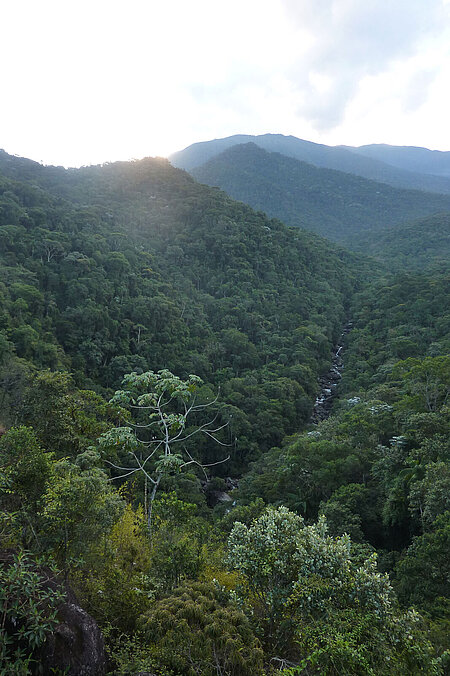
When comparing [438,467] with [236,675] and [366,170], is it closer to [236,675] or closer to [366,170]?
[236,675]

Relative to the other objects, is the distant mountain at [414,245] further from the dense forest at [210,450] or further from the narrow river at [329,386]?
the narrow river at [329,386]

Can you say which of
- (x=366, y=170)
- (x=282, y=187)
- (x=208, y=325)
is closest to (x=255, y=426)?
(x=208, y=325)

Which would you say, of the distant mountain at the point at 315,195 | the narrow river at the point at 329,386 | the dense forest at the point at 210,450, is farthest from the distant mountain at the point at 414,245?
the narrow river at the point at 329,386

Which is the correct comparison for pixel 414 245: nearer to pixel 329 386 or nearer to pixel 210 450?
pixel 329 386

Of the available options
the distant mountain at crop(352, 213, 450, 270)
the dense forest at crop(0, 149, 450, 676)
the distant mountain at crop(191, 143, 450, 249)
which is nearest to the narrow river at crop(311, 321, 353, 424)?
the dense forest at crop(0, 149, 450, 676)

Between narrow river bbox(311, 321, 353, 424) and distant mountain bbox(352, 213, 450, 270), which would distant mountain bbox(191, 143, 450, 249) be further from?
narrow river bbox(311, 321, 353, 424)
